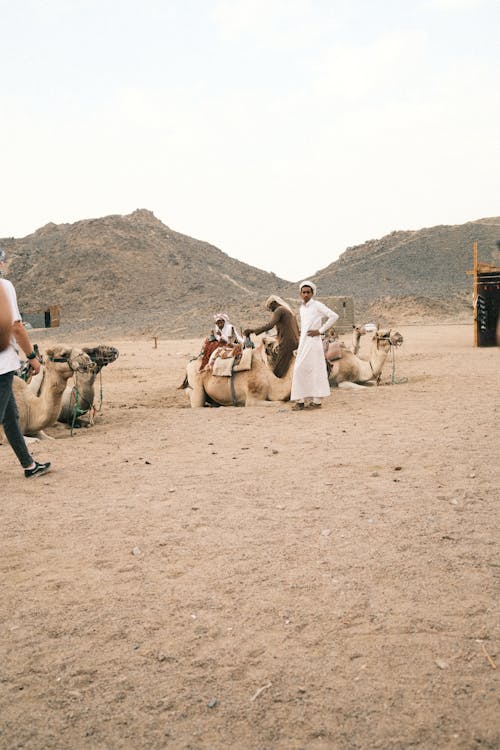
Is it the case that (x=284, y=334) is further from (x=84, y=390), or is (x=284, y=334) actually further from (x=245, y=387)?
(x=84, y=390)

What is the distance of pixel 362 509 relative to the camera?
4.12 m

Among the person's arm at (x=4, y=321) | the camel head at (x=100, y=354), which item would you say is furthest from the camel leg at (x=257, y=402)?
the person's arm at (x=4, y=321)

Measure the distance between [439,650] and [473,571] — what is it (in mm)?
756

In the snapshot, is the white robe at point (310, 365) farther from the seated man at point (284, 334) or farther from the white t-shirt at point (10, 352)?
the white t-shirt at point (10, 352)

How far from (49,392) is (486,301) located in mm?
14884

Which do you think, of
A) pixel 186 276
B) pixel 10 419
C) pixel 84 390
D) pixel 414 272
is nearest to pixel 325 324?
pixel 84 390

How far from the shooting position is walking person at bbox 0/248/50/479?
4812mm

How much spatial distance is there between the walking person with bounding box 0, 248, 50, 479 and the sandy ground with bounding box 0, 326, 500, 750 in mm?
160

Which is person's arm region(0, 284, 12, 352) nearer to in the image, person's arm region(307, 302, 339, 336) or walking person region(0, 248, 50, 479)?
walking person region(0, 248, 50, 479)

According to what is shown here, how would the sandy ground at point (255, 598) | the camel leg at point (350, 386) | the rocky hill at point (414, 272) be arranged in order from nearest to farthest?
the sandy ground at point (255, 598)
the camel leg at point (350, 386)
the rocky hill at point (414, 272)

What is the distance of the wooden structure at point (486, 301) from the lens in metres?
18.3

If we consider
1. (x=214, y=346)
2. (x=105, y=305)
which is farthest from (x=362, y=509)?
(x=105, y=305)

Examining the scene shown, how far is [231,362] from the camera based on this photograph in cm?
893

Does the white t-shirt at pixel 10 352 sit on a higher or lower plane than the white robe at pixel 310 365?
higher
